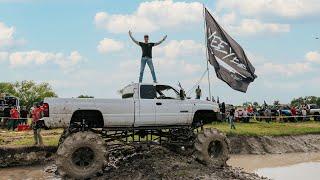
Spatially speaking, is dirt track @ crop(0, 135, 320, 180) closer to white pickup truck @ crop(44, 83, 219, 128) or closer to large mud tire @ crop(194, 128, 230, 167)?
large mud tire @ crop(194, 128, 230, 167)

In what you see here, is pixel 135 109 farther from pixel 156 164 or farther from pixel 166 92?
pixel 156 164

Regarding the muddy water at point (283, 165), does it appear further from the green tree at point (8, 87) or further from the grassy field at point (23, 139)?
the green tree at point (8, 87)

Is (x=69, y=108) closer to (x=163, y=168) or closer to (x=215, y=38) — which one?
(x=163, y=168)

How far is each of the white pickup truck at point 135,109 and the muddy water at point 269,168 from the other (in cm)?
296

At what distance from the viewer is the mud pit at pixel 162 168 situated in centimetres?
1291

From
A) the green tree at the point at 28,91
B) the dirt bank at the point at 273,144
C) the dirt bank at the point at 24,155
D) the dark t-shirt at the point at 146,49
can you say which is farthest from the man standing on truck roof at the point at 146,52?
the green tree at the point at 28,91

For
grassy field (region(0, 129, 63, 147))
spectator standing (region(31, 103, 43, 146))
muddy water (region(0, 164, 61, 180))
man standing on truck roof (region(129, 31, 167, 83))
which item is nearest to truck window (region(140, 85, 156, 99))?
man standing on truck roof (region(129, 31, 167, 83))

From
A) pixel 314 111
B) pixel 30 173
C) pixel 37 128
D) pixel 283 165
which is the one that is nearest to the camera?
pixel 30 173

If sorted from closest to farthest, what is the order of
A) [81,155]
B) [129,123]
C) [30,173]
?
[81,155] → [129,123] → [30,173]

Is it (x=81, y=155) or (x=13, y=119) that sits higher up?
(x=13, y=119)

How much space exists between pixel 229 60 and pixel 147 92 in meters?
3.81

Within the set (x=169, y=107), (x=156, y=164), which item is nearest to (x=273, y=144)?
(x=169, y=107)

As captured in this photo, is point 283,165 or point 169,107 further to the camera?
point 283,165

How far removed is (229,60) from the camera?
17641mm
